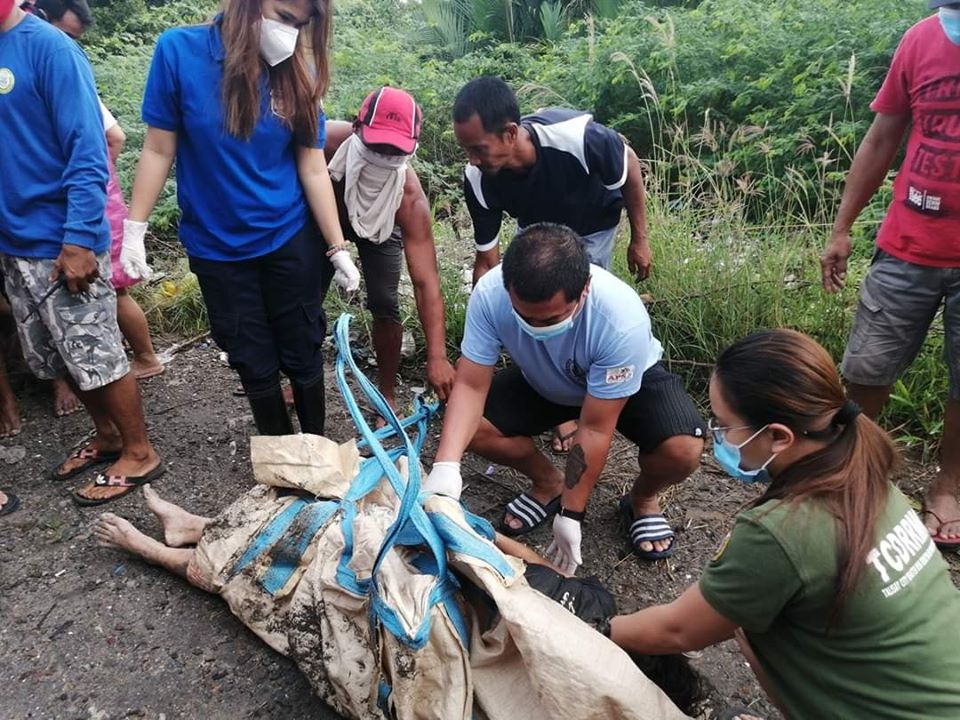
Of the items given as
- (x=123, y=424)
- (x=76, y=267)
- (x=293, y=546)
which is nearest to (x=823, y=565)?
(x=293, y=546)

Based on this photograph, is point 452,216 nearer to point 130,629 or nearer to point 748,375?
point 130,629

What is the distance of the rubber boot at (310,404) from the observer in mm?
2637

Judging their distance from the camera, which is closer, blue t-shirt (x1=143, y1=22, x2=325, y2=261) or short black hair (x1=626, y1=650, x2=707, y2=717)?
short black hair (x1=626, y1=650, x2=707, y2=717)

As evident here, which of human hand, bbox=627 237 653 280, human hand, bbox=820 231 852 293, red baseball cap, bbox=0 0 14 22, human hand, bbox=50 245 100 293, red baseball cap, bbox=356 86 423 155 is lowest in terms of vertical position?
human hand, bbox=627 237 653 280

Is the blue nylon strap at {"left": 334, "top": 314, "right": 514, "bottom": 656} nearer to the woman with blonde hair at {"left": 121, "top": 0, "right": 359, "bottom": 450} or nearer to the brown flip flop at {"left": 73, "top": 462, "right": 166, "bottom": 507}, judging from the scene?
the woman with blonde hair at {"left": 121, "top": 0, "right": 359, "bottom": 450}

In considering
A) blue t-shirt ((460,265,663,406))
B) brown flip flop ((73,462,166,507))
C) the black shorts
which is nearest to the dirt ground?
brown flip flop ((73,462,166,507))

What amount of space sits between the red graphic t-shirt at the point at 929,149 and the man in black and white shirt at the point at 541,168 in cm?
88

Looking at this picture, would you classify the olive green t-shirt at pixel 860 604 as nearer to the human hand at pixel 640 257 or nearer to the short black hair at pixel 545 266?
the short black hair at pixel 545 266

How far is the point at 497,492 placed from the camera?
2740 mm

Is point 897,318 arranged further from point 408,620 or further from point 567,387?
point 408,620

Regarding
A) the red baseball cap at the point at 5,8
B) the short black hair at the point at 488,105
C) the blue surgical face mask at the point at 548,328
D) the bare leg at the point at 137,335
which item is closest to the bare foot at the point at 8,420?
the bare leg at the point at 137,335

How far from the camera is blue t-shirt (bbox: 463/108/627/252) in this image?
2.66 m

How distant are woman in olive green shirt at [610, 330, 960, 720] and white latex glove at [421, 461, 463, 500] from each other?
0.72 m

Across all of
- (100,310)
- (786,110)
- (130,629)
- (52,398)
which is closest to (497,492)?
(130,629)
